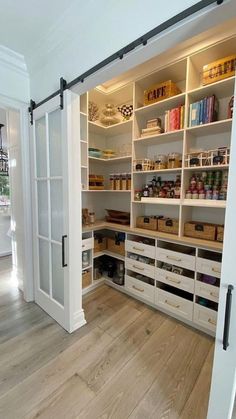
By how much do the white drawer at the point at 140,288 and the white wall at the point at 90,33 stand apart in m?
2.15

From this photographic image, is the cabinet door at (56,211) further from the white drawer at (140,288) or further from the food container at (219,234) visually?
the food container at (219,234)

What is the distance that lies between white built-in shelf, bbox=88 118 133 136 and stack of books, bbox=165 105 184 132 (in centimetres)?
51

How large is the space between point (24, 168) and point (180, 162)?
1.70m

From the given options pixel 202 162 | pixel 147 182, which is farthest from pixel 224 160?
pixel 147 182

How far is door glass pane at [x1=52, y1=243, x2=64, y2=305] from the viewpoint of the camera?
1985 millimetres

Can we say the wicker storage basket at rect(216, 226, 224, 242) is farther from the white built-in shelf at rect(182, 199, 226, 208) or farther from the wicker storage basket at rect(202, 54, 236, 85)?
the wicker storage basket at rect(202, 54, 236, 85)

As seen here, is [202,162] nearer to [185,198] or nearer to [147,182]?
[185,198]

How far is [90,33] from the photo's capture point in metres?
1.42

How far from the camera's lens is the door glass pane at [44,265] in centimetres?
217

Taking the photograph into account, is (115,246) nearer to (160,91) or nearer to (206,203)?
(206,203)

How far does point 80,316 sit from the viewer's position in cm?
198

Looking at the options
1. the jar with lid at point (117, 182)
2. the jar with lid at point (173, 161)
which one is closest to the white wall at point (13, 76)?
the jar with lid at point (117, 182)

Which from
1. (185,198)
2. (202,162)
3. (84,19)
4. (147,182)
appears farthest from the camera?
(147,182)

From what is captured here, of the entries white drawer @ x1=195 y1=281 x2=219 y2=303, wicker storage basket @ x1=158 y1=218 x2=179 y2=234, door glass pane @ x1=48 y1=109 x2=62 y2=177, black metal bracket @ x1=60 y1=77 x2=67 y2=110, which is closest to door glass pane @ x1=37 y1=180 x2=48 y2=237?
door glass pane @ x1=48 y1=109 x2=62 y2=177
